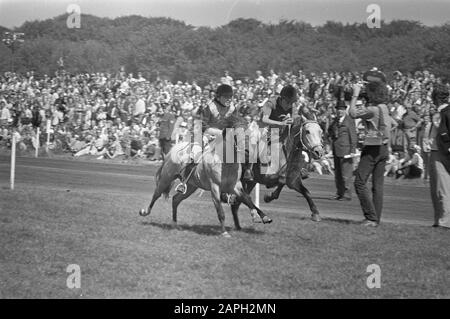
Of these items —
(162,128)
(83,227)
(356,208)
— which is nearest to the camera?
(83,227)

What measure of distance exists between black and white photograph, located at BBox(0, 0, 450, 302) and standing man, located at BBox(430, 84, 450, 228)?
0.12 feet

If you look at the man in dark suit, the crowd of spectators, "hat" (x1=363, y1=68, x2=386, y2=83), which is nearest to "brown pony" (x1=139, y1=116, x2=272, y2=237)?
"hat" (x1=363, y1=68, x2=386, y2=83)

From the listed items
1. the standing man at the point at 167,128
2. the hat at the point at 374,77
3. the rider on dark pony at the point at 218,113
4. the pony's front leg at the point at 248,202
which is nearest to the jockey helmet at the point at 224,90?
the rider on dark pony at the point at 218,113

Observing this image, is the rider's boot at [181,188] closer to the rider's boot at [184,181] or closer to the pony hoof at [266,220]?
the rider's boot at [184,181]

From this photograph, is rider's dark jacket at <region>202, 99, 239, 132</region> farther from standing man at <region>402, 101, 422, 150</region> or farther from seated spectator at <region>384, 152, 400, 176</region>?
seated spectator at <region>384, 152, 400, 176</region>

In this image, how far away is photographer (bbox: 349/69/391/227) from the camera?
13.7 metres

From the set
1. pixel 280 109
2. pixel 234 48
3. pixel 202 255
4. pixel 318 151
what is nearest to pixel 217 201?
pixel 202 255

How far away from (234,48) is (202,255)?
901 inches

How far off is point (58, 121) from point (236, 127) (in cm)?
2576

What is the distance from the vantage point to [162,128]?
28109 millimetres

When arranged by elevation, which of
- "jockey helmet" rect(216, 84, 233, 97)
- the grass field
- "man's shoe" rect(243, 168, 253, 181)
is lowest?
the grass field

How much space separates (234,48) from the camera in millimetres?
32688
